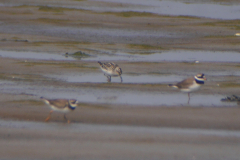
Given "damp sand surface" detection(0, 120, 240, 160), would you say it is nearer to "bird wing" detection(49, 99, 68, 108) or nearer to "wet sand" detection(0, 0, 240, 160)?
"wet sand" detection(0, 0, 240, 160)

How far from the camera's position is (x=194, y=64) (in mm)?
16703

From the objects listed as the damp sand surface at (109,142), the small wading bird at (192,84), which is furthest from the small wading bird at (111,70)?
the damp sand surface at (109,142)

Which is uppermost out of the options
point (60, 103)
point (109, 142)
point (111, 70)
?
point (60, 103)

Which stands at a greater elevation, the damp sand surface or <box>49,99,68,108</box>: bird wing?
<box>49,99,68,108</box>: bird wing

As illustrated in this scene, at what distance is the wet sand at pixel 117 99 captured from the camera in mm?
7957

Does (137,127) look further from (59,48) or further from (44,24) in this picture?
(44,24)

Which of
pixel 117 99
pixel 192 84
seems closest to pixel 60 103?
pixel 117 99

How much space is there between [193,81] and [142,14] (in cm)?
2285

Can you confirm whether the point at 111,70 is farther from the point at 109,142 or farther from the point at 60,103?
the point at 109,142

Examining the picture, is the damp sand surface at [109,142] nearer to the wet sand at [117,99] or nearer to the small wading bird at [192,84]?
the wet sand at [117,99]

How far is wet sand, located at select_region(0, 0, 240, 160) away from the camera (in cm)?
796

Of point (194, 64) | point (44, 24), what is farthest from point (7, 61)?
point (44, 24)

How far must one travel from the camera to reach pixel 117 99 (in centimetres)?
1118

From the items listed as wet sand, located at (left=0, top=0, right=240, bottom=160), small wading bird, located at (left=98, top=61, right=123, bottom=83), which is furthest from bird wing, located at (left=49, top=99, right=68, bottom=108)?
small wading bird, located at (left=98, top=61, right=123, bottom=83)
